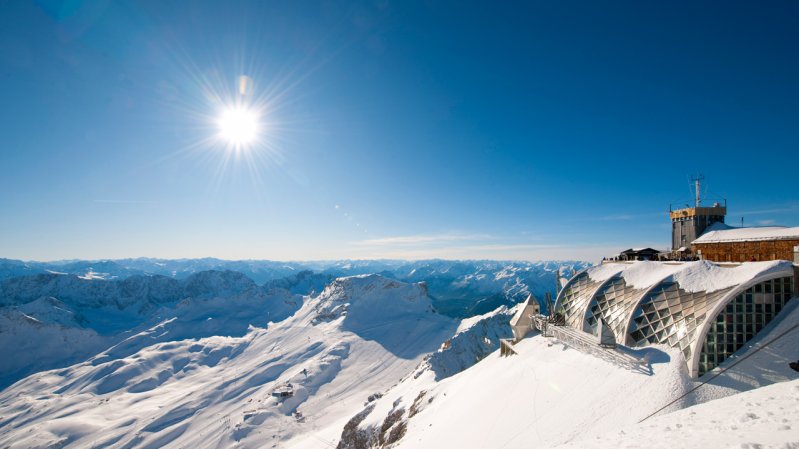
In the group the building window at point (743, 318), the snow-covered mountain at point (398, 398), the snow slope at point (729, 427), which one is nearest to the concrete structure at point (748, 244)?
the building window at point (743, 318)

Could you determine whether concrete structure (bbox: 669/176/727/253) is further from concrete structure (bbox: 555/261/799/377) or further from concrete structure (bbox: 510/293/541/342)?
concrete structure (bbox: 510/293/541/342)

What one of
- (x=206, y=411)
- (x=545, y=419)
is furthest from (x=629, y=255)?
(x=206, y=411)

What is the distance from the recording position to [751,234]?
3139 cm

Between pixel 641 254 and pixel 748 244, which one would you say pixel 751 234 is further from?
pixel 641 254

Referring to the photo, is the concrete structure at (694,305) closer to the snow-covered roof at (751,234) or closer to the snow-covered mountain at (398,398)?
the snow-covered mountain at (398,398)

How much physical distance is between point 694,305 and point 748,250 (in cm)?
1408

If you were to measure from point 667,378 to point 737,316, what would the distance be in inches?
249

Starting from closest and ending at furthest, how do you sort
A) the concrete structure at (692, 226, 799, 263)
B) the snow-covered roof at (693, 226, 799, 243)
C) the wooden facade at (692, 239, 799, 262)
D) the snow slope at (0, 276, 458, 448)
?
the wooden facade at (692, 239, 799, 262) < the concrete structure at (692, 226, 799, 263) < the snow-covered roof at (693, 226, 799, 243) < the snow slope at (0, 276, 458, 448)

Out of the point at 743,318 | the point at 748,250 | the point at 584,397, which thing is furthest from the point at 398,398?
the point at 748,250

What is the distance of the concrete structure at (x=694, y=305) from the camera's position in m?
20.9

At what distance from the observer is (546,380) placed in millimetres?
25688

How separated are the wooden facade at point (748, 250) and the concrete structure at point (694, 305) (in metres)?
7.26

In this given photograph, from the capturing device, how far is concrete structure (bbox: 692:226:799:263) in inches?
1083

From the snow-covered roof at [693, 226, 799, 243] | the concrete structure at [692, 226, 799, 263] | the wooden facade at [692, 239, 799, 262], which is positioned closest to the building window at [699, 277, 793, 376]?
the concrete structure at [692, 226, 799, 263]
